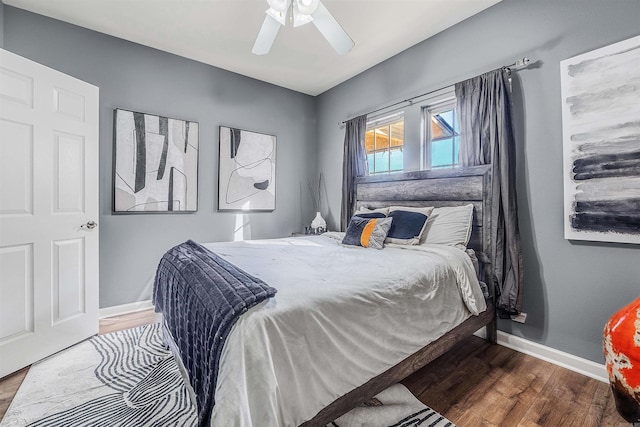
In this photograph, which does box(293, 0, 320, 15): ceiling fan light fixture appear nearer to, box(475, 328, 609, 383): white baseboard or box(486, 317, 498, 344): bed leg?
box(486, 317, 498, 344): bed leg

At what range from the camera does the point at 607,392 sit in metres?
1.73

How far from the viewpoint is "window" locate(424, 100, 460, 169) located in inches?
111

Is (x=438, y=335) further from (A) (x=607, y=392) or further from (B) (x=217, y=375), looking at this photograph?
(B) (x=217, y=375)

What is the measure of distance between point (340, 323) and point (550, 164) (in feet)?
6.49

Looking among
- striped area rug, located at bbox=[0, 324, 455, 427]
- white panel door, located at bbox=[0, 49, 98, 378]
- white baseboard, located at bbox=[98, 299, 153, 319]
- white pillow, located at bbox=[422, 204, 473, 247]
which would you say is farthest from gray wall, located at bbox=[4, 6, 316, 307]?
white pillow, located at bbox=[422, 204, 473, 247]

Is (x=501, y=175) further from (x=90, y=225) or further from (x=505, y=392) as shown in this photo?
(x=90, y=225)

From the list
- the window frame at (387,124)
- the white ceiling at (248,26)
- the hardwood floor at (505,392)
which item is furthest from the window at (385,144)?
the hardwood floor at (505,392)

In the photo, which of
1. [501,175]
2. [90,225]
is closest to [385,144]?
[501,175]

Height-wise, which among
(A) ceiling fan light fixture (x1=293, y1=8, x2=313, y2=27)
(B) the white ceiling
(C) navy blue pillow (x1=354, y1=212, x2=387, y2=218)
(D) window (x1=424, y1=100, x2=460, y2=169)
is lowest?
(C) navy blue pillow (x1=354, y1=212, x2=387, y2=218)

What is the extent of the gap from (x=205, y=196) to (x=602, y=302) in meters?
3.70

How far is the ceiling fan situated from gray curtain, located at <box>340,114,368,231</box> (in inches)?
55.4

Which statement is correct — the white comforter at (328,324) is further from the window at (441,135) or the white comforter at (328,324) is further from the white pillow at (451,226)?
the window at (441,135)

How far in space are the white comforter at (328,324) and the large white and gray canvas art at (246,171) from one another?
168cm

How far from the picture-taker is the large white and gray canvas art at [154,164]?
9.65ft
